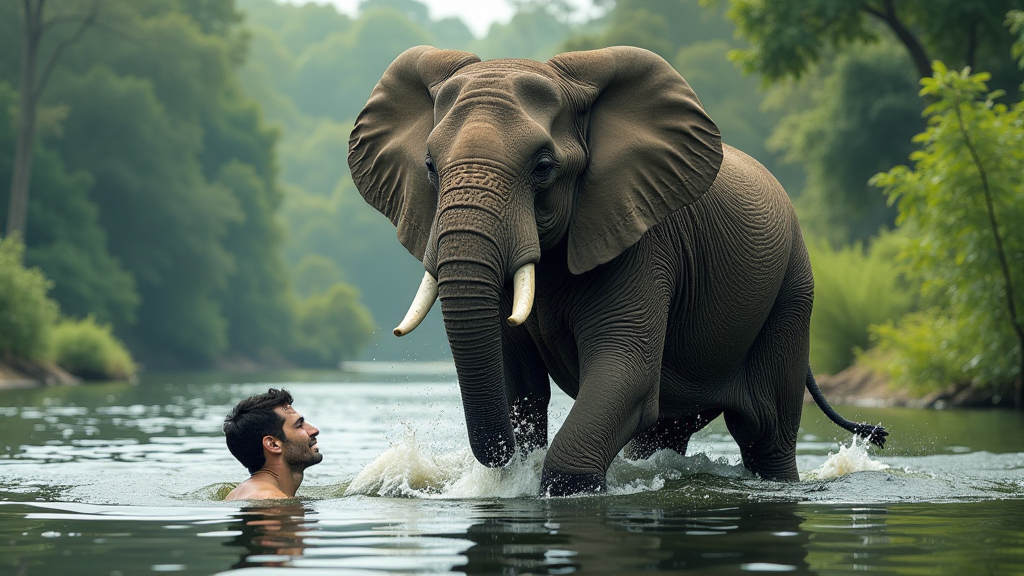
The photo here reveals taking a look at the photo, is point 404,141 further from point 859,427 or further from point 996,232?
point 996,232

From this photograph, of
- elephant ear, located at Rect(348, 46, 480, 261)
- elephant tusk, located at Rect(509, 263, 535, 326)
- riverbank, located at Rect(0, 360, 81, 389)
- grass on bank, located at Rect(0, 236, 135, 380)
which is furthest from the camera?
grass on bank, located at Rect(0, 236, 135, 380)

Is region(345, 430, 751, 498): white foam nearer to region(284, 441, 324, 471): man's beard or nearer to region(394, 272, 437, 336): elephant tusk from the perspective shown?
region(284, 441, 324, 471): man's beard

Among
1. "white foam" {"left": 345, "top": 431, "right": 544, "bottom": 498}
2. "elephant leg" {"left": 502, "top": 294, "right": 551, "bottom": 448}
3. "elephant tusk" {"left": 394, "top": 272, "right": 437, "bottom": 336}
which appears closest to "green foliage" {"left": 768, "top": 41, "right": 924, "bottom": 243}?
"white foam" {"left": 345, "top": 431, "right": 544, "bottom": 498}

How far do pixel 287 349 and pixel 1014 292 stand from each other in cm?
4886

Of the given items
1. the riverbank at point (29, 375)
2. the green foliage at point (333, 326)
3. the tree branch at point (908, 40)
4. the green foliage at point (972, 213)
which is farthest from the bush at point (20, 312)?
the green foliage at point (333, 326)

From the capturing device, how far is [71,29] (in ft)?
157

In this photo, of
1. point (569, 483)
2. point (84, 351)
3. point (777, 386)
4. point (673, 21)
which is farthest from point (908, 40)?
point (673, 21)

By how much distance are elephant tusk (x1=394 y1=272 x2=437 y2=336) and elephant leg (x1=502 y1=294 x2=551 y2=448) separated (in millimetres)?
1286

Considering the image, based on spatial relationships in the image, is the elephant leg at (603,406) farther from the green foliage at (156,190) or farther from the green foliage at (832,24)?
the green foliage at (156,190)

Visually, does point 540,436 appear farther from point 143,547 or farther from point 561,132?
point 143,547

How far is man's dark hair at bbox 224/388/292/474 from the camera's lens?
7699mm

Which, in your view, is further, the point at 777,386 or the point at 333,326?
the point at 333,326

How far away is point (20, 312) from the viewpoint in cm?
2830

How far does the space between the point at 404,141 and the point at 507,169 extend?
45.3 inches
